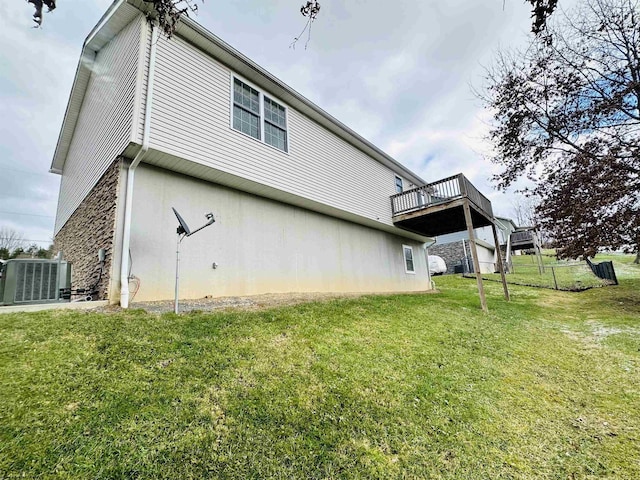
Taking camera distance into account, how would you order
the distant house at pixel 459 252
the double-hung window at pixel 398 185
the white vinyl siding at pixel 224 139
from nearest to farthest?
the white vinyl siding at pixel 224 139 < the double-hung window at pixel 398 185 < the distant house at pixel 459 252

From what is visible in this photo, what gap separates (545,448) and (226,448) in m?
2.96

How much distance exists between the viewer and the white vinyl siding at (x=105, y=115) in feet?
20.3

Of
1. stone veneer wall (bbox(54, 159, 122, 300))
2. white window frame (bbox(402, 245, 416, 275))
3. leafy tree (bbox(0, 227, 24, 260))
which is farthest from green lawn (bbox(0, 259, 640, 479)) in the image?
leafy tree (bbox(0, 227, 24, 260))

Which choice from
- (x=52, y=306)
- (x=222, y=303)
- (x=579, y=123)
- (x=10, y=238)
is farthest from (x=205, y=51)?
(x=10, y=238)

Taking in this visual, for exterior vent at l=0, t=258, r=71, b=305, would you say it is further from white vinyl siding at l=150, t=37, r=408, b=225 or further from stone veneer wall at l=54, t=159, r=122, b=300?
white vinyl siding at l=150, t=37, r=408, b=225

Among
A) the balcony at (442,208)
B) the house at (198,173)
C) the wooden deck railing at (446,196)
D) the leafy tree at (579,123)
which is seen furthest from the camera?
the balcony at (442,208)

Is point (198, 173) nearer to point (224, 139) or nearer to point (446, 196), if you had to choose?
point (224, 139)

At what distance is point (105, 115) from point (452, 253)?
21.8 meters

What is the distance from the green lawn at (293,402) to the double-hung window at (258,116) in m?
4.93

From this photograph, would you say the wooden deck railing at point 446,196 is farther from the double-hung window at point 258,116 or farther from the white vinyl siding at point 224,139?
the double-hung window at point 258,116

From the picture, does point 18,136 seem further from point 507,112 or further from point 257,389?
point 507,112

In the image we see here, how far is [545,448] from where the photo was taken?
9.37 ft

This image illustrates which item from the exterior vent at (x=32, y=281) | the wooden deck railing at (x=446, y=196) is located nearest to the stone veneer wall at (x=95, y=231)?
the exterior vent at (x=32, y=281)

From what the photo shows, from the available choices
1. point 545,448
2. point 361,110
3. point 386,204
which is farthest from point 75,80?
point 545,448
